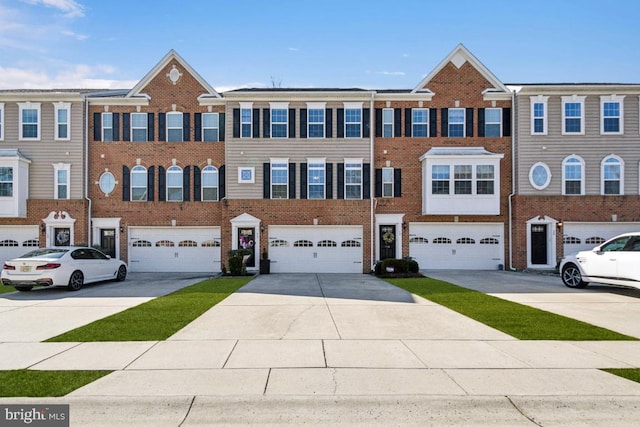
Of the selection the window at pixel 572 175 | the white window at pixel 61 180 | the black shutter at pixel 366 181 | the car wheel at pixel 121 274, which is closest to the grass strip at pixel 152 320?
the car wheel at pixel 121 274

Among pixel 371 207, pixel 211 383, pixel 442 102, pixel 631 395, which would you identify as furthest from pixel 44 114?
pixel 631 395

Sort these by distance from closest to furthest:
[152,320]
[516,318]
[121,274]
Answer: [152,320]
[516,318]
[121,274]

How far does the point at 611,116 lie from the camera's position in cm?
2064

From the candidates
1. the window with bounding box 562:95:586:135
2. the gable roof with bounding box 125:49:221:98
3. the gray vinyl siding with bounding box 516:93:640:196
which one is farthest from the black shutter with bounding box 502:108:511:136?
the gable roof with bounding box 125:49:221:98

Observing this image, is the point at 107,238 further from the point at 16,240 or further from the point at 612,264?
the point at 612,264

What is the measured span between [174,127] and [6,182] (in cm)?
848

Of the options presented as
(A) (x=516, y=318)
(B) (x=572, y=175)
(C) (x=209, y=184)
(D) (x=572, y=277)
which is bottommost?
(A) (x=516, y=318)

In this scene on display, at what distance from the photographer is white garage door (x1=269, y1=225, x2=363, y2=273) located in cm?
2075

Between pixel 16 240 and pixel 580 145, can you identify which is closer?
pixel 580 145

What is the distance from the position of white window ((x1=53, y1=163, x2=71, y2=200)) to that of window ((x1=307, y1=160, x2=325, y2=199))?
12259 millimetres

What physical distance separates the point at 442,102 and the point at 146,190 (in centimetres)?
1578

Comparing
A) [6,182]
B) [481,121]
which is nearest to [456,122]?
[481,121]

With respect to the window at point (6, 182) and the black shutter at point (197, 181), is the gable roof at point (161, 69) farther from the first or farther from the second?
the window at point (6, 182)

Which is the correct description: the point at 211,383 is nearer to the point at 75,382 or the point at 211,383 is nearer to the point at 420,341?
the point at 75,382
